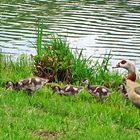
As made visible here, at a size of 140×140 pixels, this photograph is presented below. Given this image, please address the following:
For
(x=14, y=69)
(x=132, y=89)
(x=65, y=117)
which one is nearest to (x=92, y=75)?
(x=14, y=69)

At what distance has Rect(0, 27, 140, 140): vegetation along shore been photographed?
26.4ft

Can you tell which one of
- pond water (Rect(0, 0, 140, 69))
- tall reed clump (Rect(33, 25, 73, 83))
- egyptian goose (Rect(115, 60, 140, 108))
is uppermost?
egyptian goose (Rect(115, 60, 140, 108))

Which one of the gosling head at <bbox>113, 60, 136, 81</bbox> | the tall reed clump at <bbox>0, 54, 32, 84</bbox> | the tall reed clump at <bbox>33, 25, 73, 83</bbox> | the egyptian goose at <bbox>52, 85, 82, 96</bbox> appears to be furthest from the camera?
the tall reed clump at <bbox>33, 25, 73, 83</bbox>

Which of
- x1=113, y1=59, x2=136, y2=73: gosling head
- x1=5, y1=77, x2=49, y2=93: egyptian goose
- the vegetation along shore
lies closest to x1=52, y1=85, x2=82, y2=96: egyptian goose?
the vegetation along shore

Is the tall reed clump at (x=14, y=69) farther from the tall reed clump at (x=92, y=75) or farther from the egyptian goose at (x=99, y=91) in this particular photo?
the egyptian goose at (x=99, y=91)

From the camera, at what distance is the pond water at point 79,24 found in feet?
71.9

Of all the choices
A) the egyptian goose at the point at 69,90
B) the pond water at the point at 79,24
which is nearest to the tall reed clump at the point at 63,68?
the egyptian goose at the point at 69,90

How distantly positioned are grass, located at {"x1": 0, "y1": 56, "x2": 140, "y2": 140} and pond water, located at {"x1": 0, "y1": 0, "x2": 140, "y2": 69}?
8961 millimetres

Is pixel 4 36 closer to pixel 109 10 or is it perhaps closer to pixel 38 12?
pixel 38 12

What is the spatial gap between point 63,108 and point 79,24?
19658 mm

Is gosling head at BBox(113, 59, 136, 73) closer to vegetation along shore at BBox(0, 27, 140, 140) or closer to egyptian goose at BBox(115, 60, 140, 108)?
egyptian goose at BBox(115, 60, 140, 108)

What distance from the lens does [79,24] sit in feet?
94.6

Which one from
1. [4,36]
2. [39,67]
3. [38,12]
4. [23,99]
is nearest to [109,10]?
[38,12]

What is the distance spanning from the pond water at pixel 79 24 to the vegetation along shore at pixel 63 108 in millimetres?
6287
